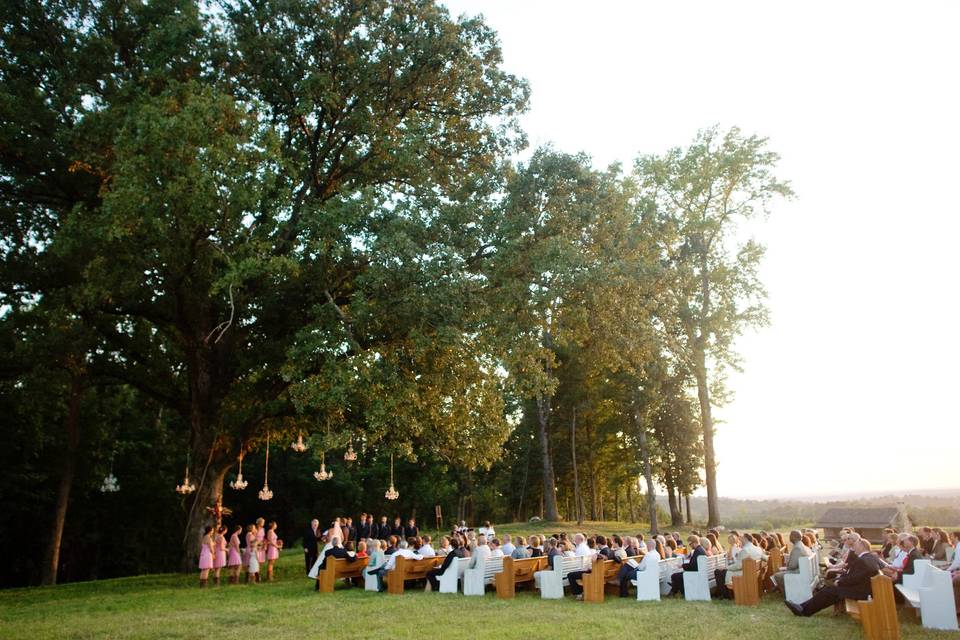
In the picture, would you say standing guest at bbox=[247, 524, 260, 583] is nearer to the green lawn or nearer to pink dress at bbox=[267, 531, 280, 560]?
pink dress at bbox=[267, 531, 280, 560]

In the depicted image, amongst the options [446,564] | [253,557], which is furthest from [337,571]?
[253,557]

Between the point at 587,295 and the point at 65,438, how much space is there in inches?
863

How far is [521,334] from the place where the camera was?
1559 centimetres

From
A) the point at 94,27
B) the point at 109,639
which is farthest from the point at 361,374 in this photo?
the point at 94,27

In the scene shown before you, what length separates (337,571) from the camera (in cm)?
1402

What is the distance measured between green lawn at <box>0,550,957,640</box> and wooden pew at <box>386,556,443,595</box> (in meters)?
0.36

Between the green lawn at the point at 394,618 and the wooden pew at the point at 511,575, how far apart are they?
25cm

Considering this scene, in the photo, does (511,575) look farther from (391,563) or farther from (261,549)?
(261,549)

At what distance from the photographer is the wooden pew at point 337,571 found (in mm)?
13609

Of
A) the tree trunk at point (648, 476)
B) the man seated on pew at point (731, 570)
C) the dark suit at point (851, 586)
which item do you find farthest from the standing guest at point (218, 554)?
the tree trunk at point (648, 476)

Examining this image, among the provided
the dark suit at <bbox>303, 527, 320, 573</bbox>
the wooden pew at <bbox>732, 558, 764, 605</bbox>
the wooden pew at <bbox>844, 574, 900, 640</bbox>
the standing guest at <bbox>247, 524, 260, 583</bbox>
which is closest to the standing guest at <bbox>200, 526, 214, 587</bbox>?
the standing guest at <bbox>247, 524, 260, 583</bbox>

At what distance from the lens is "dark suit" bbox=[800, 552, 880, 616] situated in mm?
9195

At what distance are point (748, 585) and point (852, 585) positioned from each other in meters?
1.86

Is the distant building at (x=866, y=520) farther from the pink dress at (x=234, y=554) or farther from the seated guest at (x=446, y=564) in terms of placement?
the pink dress at (x=234, y=554)
